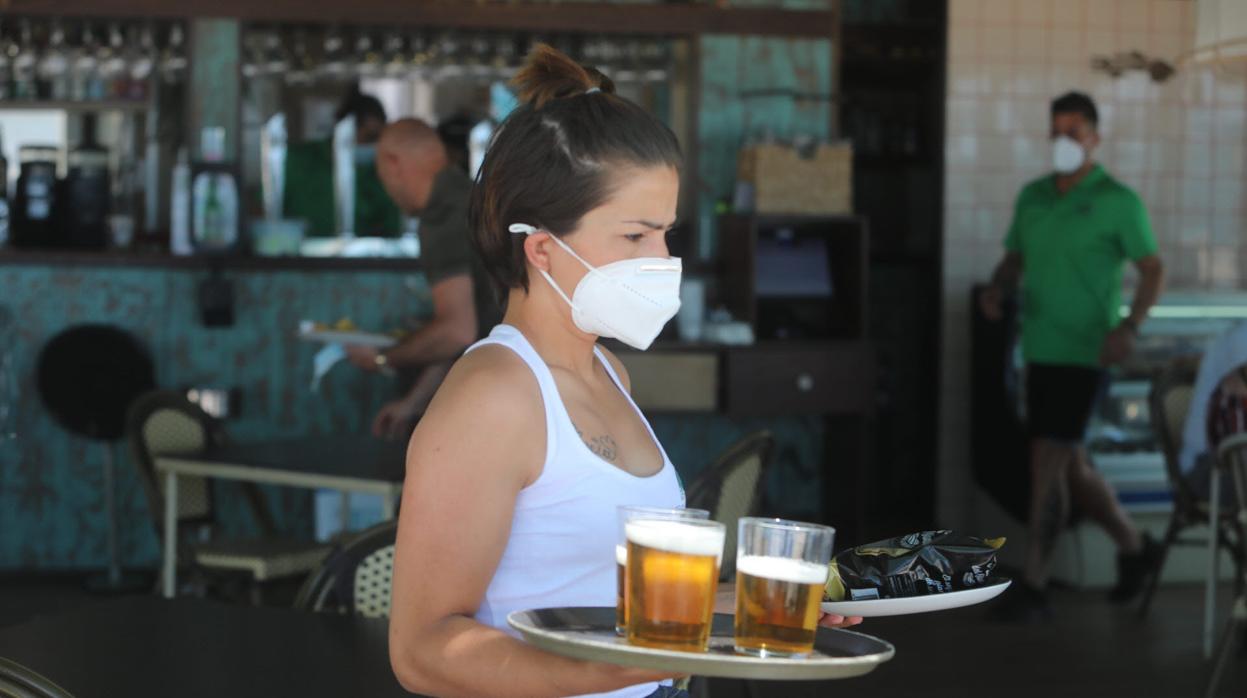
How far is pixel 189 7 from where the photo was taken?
6.03 metres

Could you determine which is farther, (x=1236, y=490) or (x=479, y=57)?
(x=479, y=57)

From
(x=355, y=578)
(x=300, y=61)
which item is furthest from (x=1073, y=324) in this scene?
(x=355, y=578)

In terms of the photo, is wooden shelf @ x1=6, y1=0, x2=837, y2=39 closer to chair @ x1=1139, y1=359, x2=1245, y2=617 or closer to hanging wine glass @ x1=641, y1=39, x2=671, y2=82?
hanging wine glass @ x1=641, y1=39, x2=671, y2=82

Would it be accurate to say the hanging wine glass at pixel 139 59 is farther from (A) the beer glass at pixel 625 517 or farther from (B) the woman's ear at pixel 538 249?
(A) the beer glass at pixel 625 517

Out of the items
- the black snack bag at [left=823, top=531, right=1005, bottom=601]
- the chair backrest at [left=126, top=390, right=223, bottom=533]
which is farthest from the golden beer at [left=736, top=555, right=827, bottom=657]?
the chair backrest at [left=126, top=390, right=223, bottom=533]

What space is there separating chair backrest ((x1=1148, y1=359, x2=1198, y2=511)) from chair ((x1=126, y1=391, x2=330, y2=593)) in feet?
9.16

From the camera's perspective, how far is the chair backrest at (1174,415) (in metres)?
5.03

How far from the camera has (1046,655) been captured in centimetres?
482

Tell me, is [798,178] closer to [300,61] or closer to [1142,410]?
[1142,410]

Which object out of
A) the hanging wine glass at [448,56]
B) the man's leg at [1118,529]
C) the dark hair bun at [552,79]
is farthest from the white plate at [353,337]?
the dark hair bun at [552,79]

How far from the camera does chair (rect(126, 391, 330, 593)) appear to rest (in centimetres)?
421

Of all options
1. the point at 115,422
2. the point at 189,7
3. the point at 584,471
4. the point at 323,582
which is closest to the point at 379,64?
the point at 189,7

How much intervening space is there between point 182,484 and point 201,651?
2.62 m

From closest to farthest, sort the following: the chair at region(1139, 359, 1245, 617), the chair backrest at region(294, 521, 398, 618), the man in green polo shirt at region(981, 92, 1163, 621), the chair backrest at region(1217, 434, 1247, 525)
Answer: the chair backrest at region(294, 521, 398, 618) < the chair backrest at region(1217, 434, 1247, 525) < the chair at region(1139, 359, 1245, 617) < the man in green polo shirt at region(981, 92, 1163, 621)
